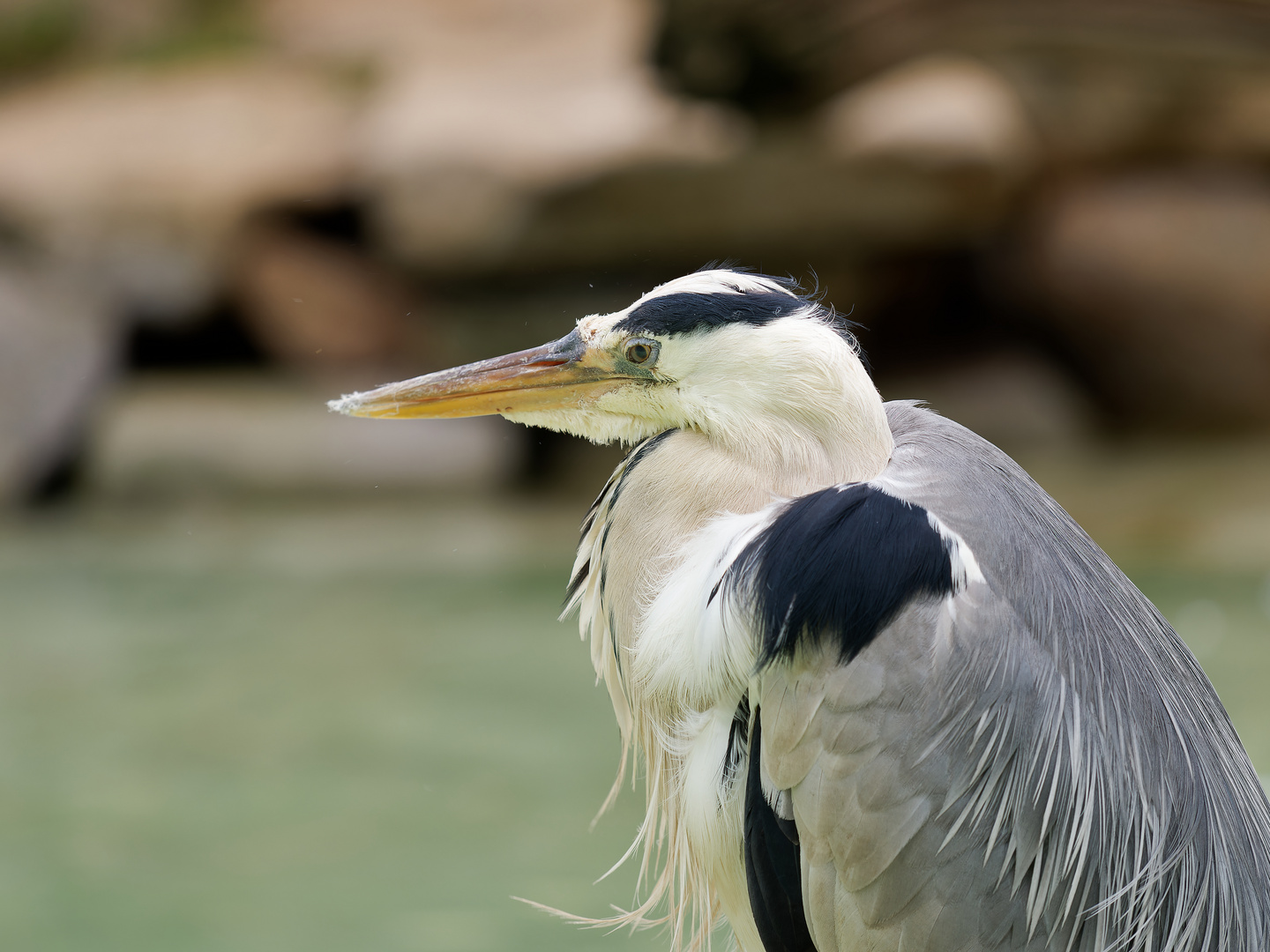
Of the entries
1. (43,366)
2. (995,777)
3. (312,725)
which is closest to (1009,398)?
(312,725)

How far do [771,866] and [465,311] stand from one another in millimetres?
6799

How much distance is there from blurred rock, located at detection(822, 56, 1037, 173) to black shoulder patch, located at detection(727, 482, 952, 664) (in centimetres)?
604

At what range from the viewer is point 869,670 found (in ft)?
5.90

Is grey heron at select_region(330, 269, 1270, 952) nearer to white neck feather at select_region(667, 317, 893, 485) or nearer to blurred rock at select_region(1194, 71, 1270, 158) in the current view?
white neck feather at select_region(667, 317, 893, 485)

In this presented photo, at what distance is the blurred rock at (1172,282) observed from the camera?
8.45 m

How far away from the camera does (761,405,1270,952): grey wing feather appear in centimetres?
180

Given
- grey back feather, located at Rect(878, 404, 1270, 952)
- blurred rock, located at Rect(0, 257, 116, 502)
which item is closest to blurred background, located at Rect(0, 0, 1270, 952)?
blurred rock, located at Rect(0, 257, 116, 502)

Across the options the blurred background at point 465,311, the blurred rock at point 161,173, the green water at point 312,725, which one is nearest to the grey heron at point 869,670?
the green water at point 312,725

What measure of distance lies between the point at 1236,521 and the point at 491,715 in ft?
13.7

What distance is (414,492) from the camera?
25.8 ft

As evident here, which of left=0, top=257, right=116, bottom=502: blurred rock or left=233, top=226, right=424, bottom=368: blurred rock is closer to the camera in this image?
left=0, top=257, right=116, bottom=502: blurred rock

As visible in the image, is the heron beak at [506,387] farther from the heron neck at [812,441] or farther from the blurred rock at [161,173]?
the blurred rock at [161,173]

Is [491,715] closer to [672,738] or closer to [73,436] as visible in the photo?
[672,738]

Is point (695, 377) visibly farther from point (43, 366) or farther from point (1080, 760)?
point (43, 366)
